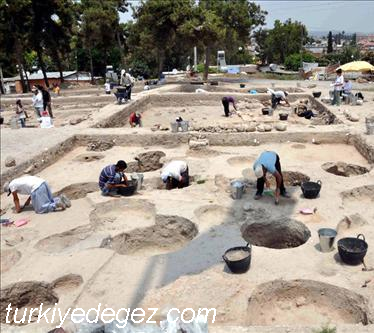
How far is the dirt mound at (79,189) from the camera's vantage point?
357 inches

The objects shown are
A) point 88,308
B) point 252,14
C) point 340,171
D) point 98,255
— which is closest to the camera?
point 88,308

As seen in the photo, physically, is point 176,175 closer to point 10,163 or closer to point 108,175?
point 108,175

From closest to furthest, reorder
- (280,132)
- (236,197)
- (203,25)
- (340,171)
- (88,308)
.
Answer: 1. (88,308)
2. (236,197)
3. (340,171)
4. (280,132)
5. (203,25)

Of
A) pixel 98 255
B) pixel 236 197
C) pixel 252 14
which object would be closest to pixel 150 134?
pixel 236 197

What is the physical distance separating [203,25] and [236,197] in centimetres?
1748

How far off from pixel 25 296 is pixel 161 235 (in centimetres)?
251

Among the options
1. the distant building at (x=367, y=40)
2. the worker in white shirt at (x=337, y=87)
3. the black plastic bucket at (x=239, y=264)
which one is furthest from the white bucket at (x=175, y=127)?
the black plastic bucket at (x=239, y=264)

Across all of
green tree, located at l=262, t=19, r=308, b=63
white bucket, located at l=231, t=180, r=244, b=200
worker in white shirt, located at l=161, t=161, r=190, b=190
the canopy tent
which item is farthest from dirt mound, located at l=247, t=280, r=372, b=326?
green tree, located at l=262, t=19, r=308, b=63

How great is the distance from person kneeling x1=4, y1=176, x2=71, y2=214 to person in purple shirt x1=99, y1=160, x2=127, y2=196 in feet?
2.62

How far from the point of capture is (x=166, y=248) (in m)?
7.38

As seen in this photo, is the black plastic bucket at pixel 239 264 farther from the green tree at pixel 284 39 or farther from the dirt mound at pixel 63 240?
the green tree at pixel 284 39

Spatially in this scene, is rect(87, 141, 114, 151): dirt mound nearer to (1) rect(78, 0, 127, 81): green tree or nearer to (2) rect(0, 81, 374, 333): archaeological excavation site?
(2) rect(0, 81, 374, 333): archaeological excavation site

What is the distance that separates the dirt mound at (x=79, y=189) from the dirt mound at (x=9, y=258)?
256 centimetres

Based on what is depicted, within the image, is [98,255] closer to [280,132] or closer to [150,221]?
[150,221]
